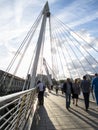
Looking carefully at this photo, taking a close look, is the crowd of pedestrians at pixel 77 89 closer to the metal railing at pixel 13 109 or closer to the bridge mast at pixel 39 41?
the bridge mast at pixel 39 41

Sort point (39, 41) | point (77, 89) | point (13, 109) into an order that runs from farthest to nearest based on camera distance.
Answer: point (39, 41) < point (77, 89) < point (13, 109)

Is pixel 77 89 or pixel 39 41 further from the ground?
pixel 39 41

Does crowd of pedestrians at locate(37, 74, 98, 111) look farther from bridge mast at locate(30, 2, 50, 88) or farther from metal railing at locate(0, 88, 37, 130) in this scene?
metal railing at locate(0, 88, 37, 130)

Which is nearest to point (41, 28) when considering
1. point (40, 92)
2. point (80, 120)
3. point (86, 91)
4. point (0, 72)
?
point (40, 92)

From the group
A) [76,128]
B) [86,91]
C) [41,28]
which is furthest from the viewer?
[41,28]

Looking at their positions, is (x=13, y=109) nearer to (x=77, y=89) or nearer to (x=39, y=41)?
(x=77, y=89)

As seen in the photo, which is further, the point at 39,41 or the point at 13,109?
the point at 39,41

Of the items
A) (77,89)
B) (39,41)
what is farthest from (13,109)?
(39,41)

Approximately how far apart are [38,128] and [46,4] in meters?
14.0

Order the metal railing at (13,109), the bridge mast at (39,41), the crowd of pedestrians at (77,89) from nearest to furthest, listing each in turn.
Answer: the metal railing at (13,109) → the crowd of pedestrians at (77,89) → the bridge mast at (39,41)

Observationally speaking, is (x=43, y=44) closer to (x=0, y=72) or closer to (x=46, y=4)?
(x=46, y=4)

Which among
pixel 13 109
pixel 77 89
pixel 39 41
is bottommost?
pixel 13 109

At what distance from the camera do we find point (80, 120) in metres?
9.31

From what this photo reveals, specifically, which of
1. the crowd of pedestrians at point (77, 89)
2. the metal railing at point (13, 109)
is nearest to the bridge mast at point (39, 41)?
the crowd of pedestrians at point (77, 89)
